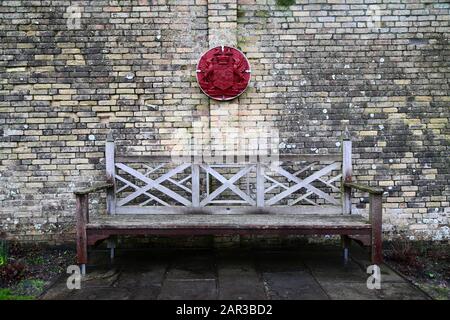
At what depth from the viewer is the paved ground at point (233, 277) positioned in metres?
3.93

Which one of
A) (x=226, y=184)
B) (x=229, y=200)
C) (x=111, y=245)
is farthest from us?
(x=229, y=200)

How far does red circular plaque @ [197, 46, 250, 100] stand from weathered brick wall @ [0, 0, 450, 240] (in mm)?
129

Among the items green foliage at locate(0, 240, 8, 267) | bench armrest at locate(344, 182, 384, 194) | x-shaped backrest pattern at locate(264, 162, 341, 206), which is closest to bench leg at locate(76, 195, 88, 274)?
green foliage at locate(0, 240, 8, 267)

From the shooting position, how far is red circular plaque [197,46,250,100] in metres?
5.38

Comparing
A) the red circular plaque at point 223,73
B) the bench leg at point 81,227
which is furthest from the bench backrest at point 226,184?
the red circular plaque at point 223,73

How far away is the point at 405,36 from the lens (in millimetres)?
5508

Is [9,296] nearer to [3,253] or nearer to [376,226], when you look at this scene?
[3,253]

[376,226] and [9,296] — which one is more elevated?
[376,226]

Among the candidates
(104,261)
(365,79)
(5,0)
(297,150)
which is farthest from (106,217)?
(365,79)

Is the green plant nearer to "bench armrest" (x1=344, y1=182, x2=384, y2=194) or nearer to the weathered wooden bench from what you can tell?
the weathered wooden bench

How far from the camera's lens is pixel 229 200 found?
5285mm

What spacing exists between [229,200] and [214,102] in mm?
1316

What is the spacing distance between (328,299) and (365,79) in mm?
3072

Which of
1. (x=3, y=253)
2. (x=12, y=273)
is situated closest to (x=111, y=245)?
(x=12, y=273)
